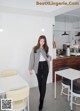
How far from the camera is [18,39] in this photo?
13.4 feet

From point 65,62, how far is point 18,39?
2.08 m

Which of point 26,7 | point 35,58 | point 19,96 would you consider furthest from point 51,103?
point 26,7

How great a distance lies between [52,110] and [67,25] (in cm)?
524

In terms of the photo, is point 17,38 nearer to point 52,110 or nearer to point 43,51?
point 43,51

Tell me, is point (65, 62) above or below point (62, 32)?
below

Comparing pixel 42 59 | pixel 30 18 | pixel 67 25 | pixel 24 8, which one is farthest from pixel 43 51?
pixel 67 25

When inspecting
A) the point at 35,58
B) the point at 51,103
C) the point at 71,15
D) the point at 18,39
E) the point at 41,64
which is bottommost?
the point at 51,103

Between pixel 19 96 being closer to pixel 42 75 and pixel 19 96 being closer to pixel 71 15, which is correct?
pixel 42 75

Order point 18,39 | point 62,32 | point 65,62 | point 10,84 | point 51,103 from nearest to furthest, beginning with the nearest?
point 10,84, point 51,103, point 18,39, point 65,62, point 62,32

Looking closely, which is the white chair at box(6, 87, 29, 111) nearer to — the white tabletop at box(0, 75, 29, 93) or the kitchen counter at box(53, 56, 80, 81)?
the white tabletop at box(0, 75, 29, 93)

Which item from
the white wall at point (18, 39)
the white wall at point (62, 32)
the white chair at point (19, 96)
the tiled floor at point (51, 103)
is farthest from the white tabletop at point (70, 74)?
the white wall at point (62, 32)

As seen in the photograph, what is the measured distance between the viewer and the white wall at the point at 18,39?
388 cm

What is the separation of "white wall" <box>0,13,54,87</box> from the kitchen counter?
1017 mm

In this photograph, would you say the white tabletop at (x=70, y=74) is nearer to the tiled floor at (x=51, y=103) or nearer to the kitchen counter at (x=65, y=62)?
the tiled floor at (x=51, y=103)
